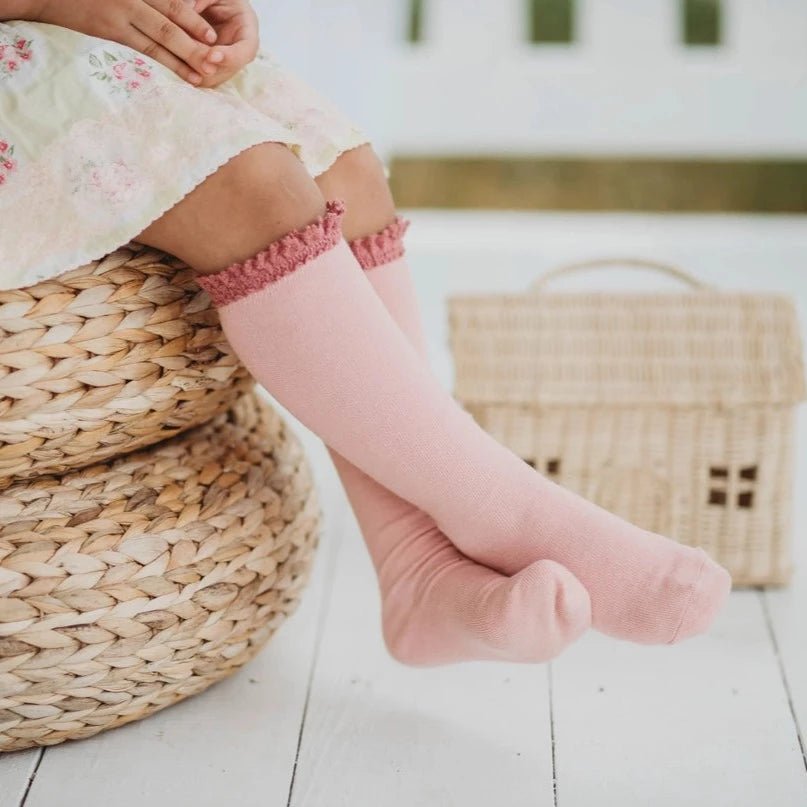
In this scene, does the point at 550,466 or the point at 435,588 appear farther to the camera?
the point at 550,466

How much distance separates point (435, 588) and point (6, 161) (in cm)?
42

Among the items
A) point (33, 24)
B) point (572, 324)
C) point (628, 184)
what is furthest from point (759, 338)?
point (628, 184)

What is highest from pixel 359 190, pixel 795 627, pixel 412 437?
pixel 359 190

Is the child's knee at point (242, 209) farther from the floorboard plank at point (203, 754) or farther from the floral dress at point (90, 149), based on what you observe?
the floorboard plank at point (203, 754)

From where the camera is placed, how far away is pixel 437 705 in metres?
1.02

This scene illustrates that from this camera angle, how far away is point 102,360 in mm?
856

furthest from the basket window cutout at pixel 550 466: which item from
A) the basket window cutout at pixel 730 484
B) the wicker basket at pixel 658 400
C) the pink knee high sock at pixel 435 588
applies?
the pink knee high sock at pixel 435 588

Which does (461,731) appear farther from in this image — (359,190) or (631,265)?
(631,265)

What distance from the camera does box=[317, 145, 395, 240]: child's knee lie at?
38.1 inches

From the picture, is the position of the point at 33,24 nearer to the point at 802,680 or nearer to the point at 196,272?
the point at 196,272

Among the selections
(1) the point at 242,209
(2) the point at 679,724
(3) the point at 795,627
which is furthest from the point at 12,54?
(3) the point at 795,627

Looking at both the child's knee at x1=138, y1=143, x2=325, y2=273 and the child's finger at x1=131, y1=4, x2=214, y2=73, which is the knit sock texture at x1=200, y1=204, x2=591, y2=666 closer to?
the child's knee at x1=138, y1=143, x2=325, y2=273

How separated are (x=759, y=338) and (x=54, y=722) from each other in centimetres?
75

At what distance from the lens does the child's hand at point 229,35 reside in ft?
2.91
